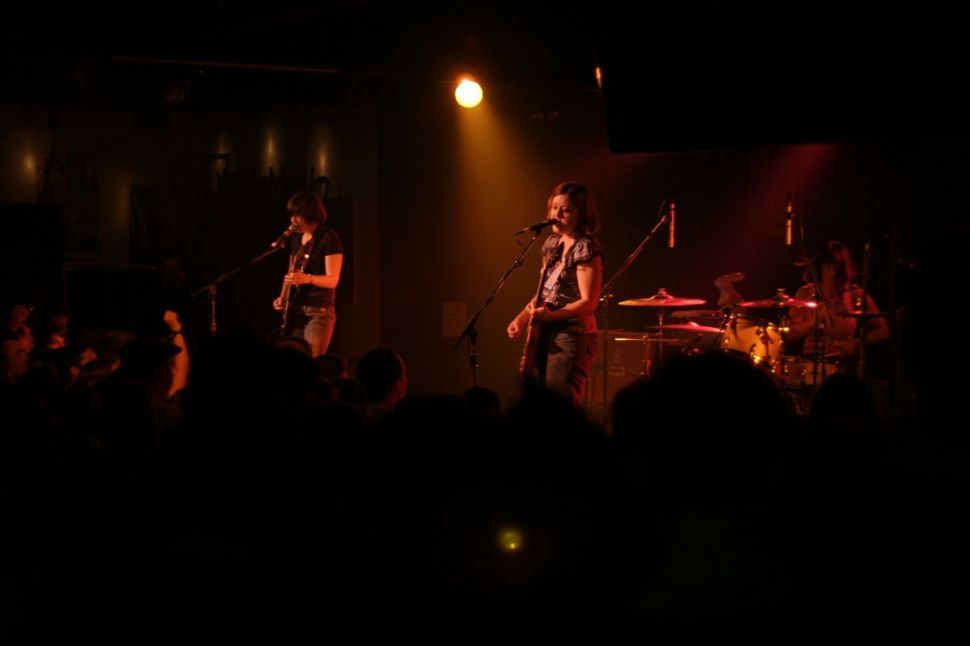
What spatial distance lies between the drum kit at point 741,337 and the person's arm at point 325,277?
87.8 inches

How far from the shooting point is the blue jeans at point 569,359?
4.90 meters

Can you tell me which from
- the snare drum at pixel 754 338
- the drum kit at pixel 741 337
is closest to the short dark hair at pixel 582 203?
the drum kit at pixel 741 337

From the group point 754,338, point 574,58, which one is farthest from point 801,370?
point 574,58

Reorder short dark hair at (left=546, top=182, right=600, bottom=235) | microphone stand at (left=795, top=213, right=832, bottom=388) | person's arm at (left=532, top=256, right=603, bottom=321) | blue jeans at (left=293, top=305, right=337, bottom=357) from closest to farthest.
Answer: person's arm at (left=532, top=256, right=603, bottom=321), short dark hair at (left=546, top=182, right=600, bottom=235), blue jeans at (left=293, top=305, right=337, bottom=357), microphone stand at (left=795, top=213, right=832, bottom=388)

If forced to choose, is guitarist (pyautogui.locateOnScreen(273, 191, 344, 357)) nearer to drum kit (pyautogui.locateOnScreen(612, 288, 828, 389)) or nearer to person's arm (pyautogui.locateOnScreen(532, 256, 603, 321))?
person's arm (pyautogui.locateOnScreen(532, 256, 603, 321))

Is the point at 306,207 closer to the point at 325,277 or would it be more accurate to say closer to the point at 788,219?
the point at 325,277

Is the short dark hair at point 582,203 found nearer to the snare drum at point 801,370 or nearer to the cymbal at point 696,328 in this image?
the cymbal at point 696,328

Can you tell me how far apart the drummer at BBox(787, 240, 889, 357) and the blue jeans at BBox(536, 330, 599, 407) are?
2773 millimetres

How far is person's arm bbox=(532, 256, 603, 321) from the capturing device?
4871 millimetres

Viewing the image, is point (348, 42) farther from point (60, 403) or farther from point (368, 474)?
point (368, 474)

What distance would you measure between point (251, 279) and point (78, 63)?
252 centimetres

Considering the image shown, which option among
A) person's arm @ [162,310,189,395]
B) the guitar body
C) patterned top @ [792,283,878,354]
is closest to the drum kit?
patterned top @ [792,283,878,354]

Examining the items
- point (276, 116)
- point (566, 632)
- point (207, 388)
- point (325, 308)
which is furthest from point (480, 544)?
point (276, 116)

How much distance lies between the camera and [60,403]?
10.1 ft
